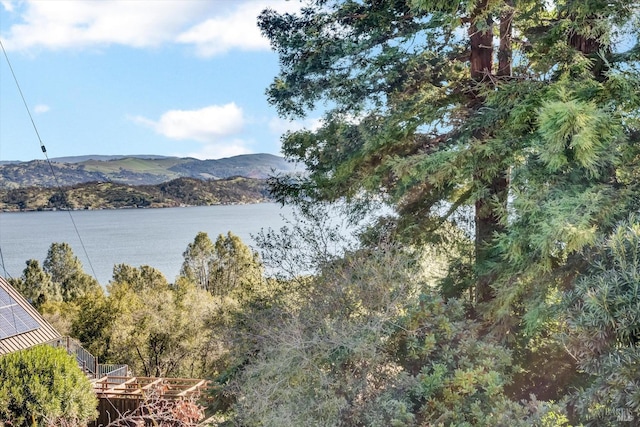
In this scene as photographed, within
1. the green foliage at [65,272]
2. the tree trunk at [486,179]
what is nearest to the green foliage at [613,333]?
the tree trunk at [486,179]

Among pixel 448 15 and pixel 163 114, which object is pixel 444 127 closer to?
pixel 448 15

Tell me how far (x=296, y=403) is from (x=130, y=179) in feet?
482

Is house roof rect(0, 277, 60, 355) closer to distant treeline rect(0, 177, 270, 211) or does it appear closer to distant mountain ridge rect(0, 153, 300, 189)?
distant treeline rect(0, 177, 270, 211)

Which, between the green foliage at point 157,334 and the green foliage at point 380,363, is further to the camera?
the green foliage at point 157,334

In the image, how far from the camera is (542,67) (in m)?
6.94

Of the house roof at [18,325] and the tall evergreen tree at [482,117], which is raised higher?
the tall evergreen tree at [482,117]

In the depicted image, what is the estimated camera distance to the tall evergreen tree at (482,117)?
530 centimetres

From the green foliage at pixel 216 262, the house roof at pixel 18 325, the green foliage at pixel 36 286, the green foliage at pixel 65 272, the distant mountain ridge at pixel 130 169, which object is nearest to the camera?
the house roof at pixel 18 325

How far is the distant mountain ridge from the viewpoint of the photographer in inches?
4292

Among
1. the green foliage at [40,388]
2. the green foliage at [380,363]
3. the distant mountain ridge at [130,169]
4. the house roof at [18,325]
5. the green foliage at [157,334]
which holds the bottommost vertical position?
the green foliage at [157,334]

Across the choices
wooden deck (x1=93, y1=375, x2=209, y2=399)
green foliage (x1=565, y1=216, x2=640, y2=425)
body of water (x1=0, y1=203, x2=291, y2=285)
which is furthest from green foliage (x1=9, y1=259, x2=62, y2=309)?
green foliage (x1=565, y1=216, x2=640, y2=425)

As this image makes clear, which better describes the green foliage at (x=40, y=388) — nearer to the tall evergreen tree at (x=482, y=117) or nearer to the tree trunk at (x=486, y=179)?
the tall evergreen tree at (x=482, y=117)

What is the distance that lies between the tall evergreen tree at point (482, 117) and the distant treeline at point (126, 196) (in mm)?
76683

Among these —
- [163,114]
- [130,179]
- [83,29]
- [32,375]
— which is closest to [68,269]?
[83,29]
